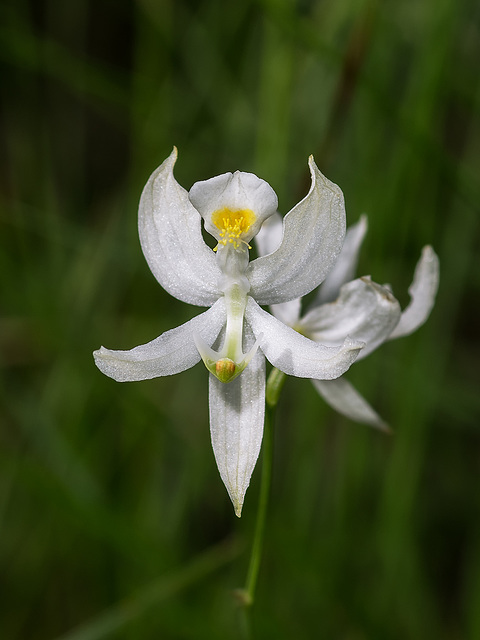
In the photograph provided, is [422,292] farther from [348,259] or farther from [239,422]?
[239,422]

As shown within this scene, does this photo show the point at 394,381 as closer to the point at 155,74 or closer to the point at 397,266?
the point at 397,266

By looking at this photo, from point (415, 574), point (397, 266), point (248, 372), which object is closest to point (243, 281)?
point (248, 372)

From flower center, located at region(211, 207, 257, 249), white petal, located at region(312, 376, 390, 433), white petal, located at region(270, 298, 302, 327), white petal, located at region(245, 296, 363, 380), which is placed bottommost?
white petal, located at region(312, 376, 390, 433)

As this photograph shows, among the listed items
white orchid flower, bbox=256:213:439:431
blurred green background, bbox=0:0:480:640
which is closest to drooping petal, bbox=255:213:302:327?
white orchid flower, bbox=256:213:439:431

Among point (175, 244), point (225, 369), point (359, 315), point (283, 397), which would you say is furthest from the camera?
point (283, 397)

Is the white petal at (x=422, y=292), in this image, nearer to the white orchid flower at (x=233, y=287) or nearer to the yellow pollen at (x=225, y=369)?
the white orchid flower at (x=233, y=287)

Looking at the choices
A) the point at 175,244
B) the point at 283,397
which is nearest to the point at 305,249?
the point at 175,244

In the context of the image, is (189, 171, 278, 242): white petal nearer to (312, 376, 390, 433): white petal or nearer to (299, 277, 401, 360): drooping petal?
(299, 277, 401, 360): drooping petal
